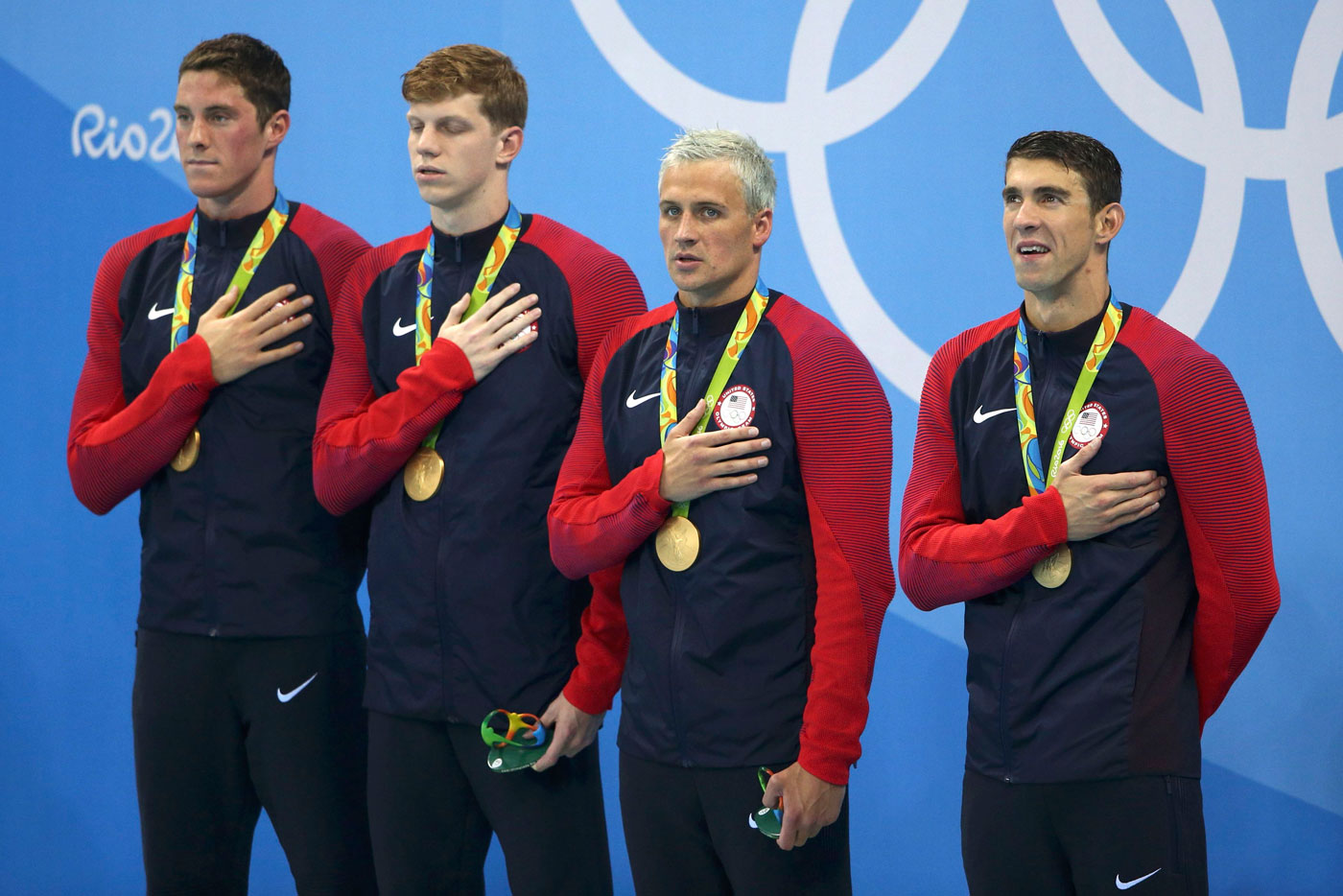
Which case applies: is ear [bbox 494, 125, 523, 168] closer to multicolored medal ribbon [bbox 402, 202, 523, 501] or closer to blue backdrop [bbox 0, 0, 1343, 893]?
multicolored medal ribbon [bbox 402, 202, 523, 501]

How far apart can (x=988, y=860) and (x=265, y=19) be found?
366cm

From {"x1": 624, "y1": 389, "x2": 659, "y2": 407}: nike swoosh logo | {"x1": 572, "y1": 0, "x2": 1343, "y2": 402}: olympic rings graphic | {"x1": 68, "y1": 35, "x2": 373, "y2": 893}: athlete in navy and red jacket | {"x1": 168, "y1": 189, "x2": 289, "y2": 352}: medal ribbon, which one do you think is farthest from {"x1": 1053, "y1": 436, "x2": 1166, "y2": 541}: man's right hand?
{"x1": 168, "y1": 189, "x2": 289, "y2": 352}: medal ribbon

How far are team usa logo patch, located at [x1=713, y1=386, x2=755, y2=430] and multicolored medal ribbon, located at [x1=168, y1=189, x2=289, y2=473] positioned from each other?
4.15 feet

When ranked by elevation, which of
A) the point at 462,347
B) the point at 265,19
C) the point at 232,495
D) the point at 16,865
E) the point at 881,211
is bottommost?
the point at 16,865

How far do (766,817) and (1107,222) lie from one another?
1.36 metres

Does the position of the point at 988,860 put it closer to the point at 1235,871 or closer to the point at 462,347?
the point at 462,347

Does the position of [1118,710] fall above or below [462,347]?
below

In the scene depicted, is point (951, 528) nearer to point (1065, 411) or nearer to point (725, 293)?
point (1065, 411)

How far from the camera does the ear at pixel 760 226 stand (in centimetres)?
277

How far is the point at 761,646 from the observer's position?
2.64 m

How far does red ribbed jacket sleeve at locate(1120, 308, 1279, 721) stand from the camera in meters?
2.60

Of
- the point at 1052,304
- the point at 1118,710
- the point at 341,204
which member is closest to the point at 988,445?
the point at 1052,304

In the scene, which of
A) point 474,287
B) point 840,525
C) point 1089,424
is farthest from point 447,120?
point 1089,424

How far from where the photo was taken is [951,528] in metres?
2.78
